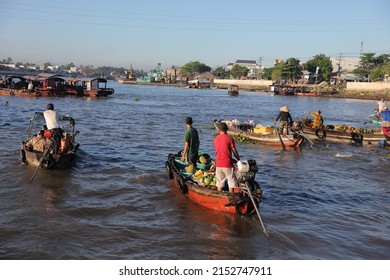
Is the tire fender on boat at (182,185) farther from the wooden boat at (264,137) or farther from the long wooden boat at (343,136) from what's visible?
the long wooden boat at (343,136)

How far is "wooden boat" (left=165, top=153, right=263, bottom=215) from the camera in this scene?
8.40m

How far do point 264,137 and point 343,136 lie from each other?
15.3ft

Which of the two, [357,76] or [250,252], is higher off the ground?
[357,76]

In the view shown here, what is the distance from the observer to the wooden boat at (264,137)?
18422mm

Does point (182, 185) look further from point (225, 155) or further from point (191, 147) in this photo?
point (225, 155)

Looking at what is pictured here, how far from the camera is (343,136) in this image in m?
20.8

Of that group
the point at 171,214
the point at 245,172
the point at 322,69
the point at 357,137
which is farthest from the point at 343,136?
the point at 322,69

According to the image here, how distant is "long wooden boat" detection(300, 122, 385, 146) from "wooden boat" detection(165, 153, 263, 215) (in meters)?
11.6

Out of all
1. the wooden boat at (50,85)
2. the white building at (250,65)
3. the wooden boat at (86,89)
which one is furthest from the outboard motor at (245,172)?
the white building at (250,65)

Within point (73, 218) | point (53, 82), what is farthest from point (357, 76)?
point (73, 218)

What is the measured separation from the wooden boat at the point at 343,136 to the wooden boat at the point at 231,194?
39.1 feet
